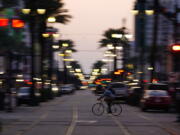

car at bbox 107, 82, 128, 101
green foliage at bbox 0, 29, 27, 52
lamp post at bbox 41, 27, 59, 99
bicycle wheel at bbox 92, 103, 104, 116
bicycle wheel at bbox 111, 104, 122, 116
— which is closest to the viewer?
bicycle wheel at bbox 92, 103, 104, 116

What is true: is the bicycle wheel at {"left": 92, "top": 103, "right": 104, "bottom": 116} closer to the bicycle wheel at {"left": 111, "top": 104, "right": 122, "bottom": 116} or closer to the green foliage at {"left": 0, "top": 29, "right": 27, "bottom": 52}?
the bicycle wheel at {"left": 111, "top": 104, "right": 122, "bottom": 116}

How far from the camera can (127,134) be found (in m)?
19.9

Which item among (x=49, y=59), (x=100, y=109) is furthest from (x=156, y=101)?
(x=49, y=59)

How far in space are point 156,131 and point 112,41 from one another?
6822cm

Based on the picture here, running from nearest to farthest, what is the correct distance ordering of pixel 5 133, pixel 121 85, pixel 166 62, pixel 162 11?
pixel 5 133
pixel 162 11
pixel 121 85
pixel 166 62

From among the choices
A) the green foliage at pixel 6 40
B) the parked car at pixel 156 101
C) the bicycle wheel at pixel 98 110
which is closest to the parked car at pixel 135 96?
the parked car at pixel 156 101

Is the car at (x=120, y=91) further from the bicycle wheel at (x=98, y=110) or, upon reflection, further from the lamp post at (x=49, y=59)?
the bicycle wheel at (x=98, y=110)

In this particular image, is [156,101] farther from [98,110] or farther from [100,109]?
[98,110]

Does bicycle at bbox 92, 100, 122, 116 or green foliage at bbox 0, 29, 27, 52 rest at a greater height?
green foliage at bbox 0, 29, 27, 52

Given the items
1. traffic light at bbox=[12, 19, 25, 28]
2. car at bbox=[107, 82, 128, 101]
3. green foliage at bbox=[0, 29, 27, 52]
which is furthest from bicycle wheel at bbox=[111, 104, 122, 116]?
car at bbox=[107, 82, 128, 101]

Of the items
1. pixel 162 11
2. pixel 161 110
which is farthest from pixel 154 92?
pixel 162 11

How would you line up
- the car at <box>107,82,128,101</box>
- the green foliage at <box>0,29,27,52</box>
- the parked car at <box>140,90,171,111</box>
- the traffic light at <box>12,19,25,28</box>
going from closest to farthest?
the parked car at <box>140,90,171,111</box>
the green foliage at <box>0,29,27,52</box>
the traffic light at <box>12,19,25,28</box>
the car at <box>107,82,128,101</box>

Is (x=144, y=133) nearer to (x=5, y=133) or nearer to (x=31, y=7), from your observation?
(x=5, y=133)

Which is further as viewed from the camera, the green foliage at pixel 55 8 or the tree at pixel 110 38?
the tree at pixel 110 38
